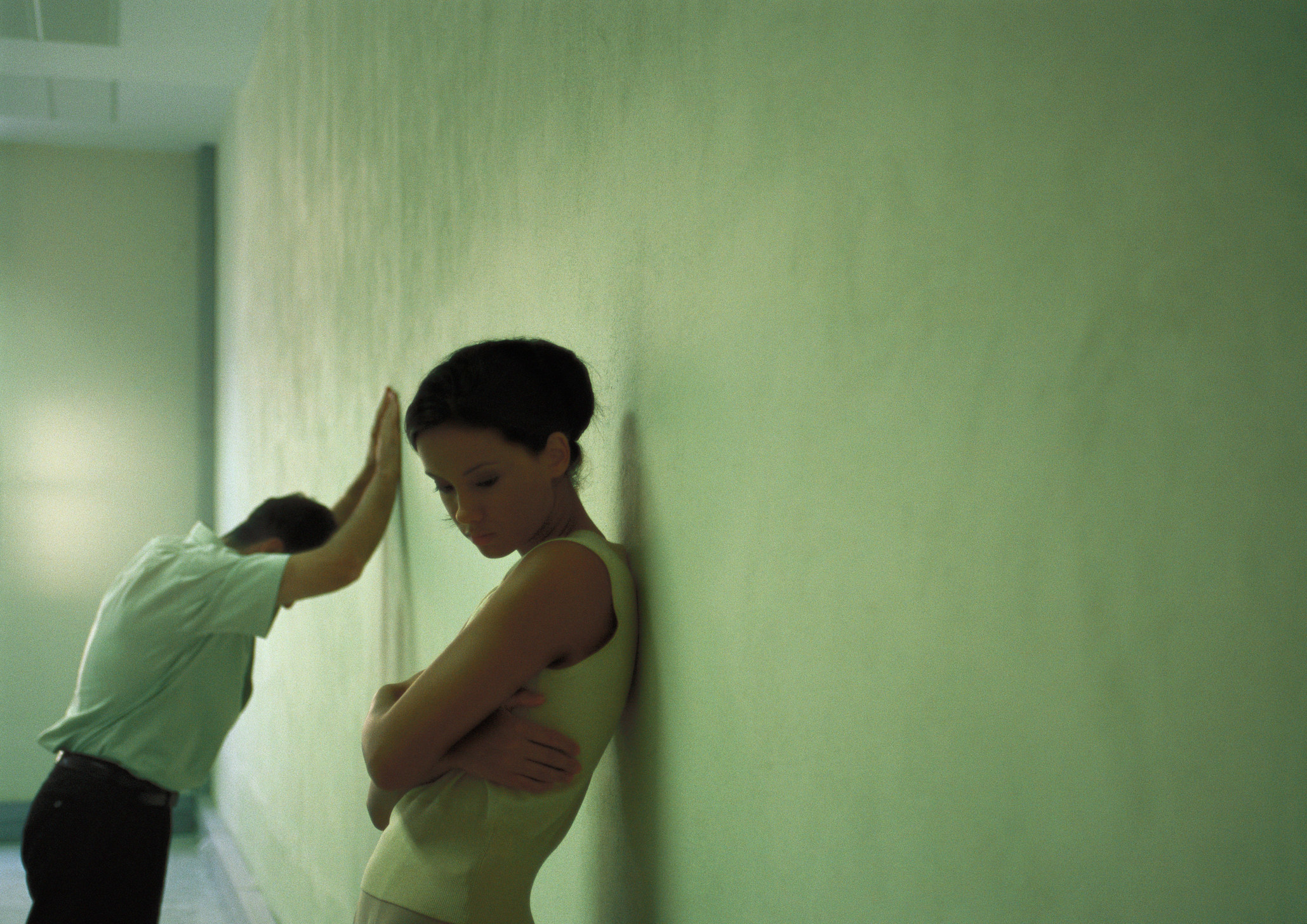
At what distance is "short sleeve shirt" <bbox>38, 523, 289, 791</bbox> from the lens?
2.67m

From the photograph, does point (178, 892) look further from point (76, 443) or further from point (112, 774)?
point (76, 443)

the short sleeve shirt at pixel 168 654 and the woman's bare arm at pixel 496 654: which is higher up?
the woman's bare arm at pixel 496 654

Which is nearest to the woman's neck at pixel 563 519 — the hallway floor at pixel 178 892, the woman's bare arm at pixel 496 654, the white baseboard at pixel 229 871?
the woman's bare arm at pixel 496 654

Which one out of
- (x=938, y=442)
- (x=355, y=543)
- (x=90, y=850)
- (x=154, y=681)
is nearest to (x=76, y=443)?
(x=154, y=681)

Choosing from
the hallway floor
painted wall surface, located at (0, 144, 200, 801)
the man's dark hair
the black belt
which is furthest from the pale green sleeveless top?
painted wall surface, located at (0, 144, 200, 801)

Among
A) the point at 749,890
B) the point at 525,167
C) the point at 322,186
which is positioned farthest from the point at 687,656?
the point at 322,186

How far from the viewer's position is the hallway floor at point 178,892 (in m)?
4.53

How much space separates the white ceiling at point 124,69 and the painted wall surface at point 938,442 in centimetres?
365

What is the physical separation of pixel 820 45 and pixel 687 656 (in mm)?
630

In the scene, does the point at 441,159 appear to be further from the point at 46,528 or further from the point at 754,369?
the point at 46,528

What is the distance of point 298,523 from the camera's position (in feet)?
9.32

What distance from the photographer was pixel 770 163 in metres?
1.02

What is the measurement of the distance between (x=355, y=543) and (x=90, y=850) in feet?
3.46

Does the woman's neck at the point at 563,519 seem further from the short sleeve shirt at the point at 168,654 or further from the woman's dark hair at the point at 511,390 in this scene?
the short sleeve shirt at the point at 168,654
